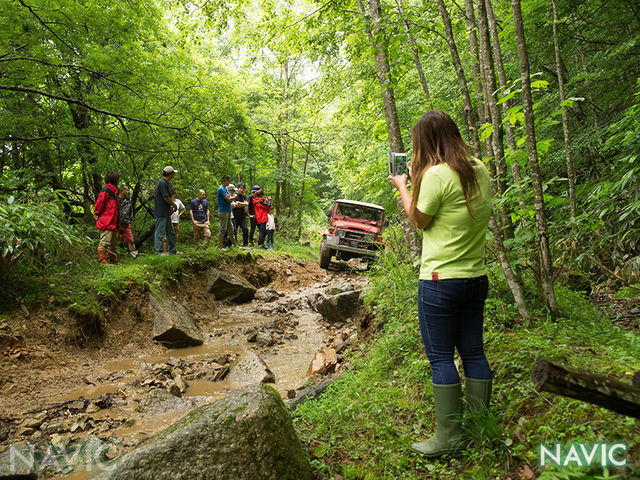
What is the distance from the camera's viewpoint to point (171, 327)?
222 inches

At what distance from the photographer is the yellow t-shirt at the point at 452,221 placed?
2.03 m

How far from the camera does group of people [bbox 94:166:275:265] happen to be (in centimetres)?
679

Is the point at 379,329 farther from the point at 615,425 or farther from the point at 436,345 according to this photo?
the point at 615,425

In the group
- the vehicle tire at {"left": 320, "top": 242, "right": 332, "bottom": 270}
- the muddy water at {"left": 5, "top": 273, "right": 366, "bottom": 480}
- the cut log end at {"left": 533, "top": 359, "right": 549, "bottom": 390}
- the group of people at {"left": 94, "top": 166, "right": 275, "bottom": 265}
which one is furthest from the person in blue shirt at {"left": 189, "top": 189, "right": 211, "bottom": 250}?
the cut log end at {"left": 533, "top": 359, "right": 549, "bottom": 390}

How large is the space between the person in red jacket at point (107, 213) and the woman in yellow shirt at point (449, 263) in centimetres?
635

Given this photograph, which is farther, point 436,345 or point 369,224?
point 369,224

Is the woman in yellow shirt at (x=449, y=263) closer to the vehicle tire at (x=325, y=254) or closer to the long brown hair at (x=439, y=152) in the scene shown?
the long brown hair at (x=439, y=152)

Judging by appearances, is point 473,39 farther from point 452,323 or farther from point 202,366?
point 202,366

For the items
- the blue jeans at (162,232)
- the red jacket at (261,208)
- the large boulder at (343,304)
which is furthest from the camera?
the red jacket at (261,208)

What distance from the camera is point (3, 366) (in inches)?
158

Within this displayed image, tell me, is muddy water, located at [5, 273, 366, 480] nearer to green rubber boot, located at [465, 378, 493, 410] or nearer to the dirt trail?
the dirt trail

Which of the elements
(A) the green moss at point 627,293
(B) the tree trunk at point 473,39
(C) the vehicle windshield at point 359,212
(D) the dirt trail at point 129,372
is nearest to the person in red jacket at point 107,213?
(D) the dirt trail at point 129,372

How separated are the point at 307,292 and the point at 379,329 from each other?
5.32 meters

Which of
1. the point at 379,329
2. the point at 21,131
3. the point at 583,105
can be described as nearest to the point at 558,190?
the point at 583,105
